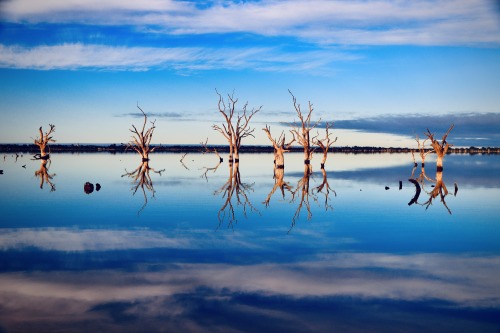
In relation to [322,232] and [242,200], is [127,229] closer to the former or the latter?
[322,232]

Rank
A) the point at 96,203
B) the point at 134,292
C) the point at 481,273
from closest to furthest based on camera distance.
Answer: the point at 134,292, the point at 481,273, the point at 96,203

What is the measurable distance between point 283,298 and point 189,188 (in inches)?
627

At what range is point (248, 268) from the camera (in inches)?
329

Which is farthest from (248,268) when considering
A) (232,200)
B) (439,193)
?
(439,193)

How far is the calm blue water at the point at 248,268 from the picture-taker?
6.11m

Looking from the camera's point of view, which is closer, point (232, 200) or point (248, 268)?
point (248, 268)

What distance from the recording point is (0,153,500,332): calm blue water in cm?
611

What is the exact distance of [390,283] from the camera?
7586mm

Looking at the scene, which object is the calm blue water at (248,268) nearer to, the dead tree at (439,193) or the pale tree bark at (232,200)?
the pale tree bark at (232,200)

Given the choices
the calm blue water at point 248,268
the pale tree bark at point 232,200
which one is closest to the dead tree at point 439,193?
the calm blue water at point 248,268

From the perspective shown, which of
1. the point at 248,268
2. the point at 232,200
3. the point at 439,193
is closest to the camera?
the point at 248,268

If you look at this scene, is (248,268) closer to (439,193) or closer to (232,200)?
(232,200)

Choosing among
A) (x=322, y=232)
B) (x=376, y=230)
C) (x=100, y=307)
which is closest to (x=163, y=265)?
(x=100, y=307)

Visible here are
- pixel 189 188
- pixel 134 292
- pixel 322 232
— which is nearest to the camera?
pixel 134 292
